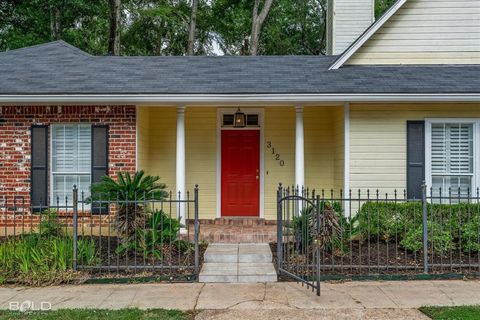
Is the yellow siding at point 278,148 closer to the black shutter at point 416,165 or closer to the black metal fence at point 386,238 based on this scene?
the black metal fence at point 386,238

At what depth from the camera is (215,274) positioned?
6531 mm

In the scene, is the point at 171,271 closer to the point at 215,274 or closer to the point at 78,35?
the point at 215,274

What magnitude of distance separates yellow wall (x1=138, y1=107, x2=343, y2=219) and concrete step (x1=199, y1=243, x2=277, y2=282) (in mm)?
2385

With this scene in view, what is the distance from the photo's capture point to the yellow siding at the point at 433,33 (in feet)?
30.8

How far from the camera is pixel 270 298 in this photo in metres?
5.58

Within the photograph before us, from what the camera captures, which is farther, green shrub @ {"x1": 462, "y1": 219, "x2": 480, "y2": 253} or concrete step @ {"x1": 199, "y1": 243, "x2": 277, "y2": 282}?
green shrub @ {"x1": 462, "y1": 219, "x2": 480, "y2": 253}

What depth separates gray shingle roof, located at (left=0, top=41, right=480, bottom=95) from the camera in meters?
8.39

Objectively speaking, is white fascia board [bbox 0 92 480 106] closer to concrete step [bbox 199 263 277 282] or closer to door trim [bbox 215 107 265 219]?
door trim [bbox 215 107 265 219]

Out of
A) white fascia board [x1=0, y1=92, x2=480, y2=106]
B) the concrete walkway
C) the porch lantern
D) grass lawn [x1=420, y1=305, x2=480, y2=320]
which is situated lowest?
the concrete walkway

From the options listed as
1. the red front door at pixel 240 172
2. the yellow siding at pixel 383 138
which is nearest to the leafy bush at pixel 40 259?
the red front door at pixel 240 172

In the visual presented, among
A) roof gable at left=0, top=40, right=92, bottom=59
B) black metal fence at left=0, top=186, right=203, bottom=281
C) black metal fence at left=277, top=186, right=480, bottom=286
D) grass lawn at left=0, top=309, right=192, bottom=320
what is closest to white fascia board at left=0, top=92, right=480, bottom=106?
black metal fence at left=277, top=186, right=480, bottom=286

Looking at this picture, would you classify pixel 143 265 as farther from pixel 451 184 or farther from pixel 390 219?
pixel 451 184

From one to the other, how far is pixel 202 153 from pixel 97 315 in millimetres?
5584

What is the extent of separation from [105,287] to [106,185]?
5.62 ft
